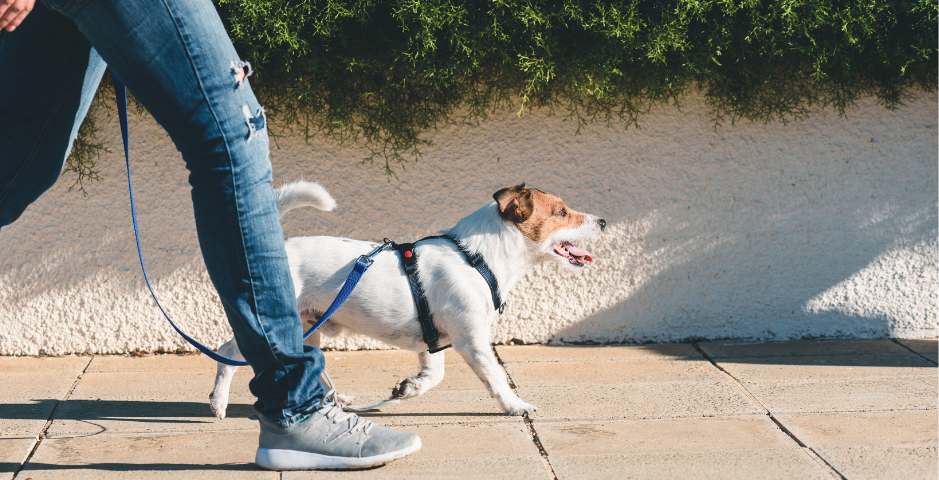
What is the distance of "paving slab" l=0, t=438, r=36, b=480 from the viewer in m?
2.44

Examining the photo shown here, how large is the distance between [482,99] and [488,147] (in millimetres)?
278

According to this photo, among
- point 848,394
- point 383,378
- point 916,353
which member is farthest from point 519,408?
point 916,353

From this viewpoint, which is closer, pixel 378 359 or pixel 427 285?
pixel 427 285

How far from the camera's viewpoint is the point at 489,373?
306 centimetres

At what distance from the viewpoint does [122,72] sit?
77.0 inches

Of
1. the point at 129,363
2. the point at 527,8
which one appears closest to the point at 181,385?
the point at 129,363

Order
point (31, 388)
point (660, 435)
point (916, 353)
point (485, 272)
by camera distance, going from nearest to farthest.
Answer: point (660, 435) → point (485, 272) → point (31, 388) → point (916, 353)

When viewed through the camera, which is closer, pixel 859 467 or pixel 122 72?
pixel 122 72

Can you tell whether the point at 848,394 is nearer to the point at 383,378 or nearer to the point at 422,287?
the point at 422,287

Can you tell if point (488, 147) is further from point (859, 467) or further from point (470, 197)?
point (859, 467)

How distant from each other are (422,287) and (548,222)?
692 millimetres

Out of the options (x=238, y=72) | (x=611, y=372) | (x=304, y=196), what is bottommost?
(x=611, y=372)

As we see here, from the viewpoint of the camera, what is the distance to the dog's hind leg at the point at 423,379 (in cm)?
322

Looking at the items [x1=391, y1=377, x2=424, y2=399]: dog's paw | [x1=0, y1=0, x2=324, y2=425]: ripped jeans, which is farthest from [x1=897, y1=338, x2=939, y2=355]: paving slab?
[x1=0, y1=0, x2=324, y2=425]: ripped jeans
